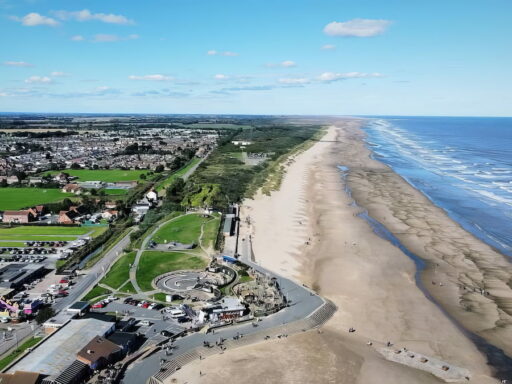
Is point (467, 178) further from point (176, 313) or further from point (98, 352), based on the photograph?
point (98, 352)

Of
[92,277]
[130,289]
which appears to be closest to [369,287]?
[130,289]

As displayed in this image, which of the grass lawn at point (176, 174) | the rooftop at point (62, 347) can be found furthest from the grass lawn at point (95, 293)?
the grass lawn at point (176, 174)

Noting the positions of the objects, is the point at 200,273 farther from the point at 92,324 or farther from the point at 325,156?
→ the point at 325,156

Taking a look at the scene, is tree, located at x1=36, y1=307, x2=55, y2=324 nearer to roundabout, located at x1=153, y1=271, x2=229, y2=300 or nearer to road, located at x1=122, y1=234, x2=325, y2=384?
roundabout, located at x1=153, y1=271, x2=229, y2=300

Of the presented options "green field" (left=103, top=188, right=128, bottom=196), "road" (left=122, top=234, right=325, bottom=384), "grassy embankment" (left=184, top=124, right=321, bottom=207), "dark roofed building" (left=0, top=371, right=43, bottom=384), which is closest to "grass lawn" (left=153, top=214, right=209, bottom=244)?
"grassy embankment" (left=184, top=124, right=321, bottom=207)

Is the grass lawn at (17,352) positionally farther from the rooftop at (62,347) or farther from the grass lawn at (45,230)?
the grass lawn at (45,230)

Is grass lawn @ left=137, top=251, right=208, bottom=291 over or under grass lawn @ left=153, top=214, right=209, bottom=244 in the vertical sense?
under
